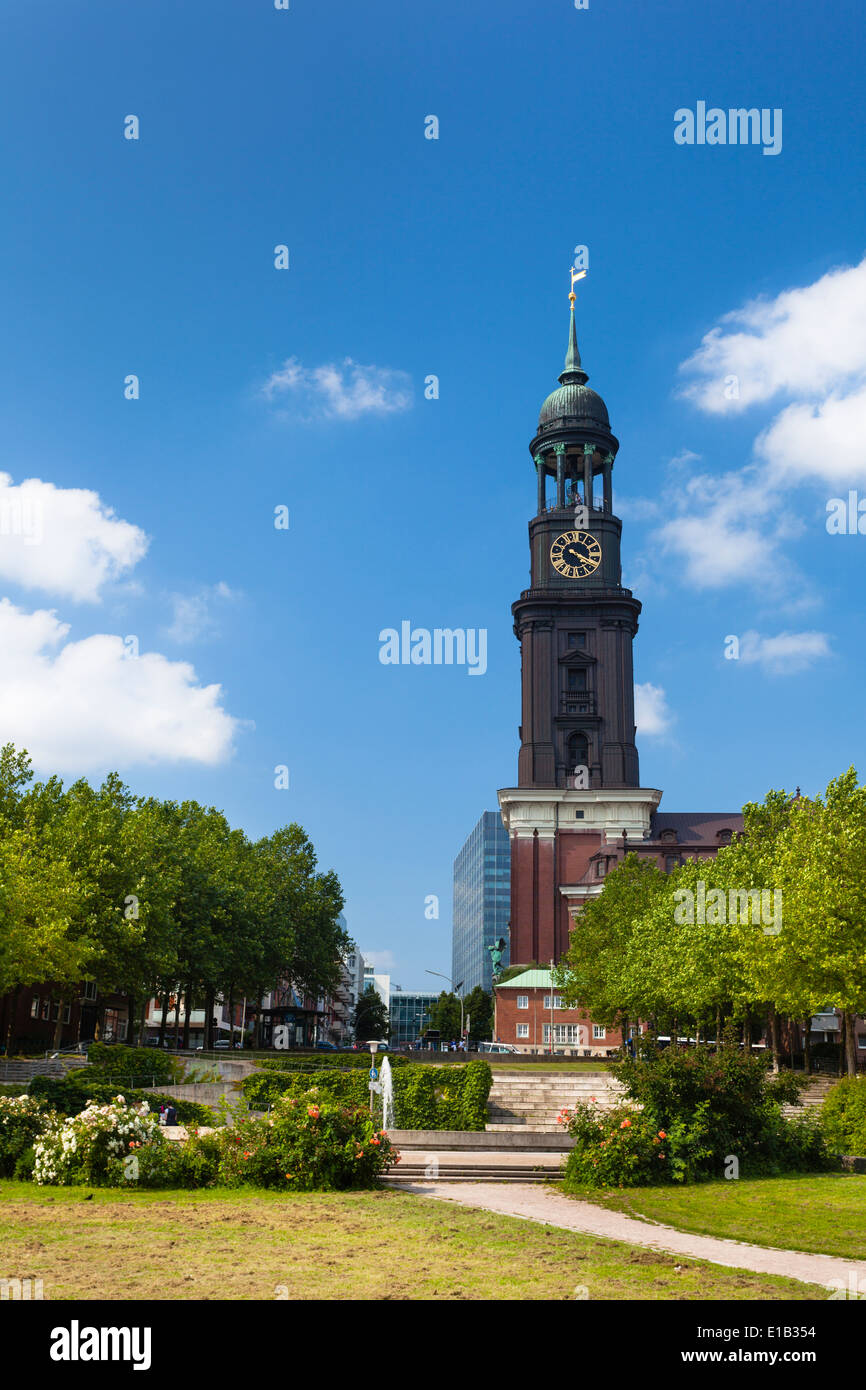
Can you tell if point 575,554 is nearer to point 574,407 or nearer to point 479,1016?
point 574,407

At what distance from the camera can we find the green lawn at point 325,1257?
10.6m

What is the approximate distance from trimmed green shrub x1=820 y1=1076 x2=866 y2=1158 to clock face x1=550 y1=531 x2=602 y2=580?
A: 8865 cm

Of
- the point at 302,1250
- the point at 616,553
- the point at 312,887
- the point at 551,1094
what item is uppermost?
the point at 616,553

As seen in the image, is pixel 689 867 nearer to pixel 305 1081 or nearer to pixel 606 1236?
pixel 305 1081

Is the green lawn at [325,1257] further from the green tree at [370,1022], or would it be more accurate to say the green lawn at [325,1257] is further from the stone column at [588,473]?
the green tree at [370,1022]

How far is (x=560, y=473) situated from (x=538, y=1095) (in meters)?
87.9

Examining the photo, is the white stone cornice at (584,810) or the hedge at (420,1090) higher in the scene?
the white stone cornice at (584,810)

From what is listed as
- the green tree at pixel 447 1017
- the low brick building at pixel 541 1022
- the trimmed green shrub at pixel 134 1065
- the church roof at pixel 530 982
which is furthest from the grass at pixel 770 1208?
the green tree at pixel 447 1017

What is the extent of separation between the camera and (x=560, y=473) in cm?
11881

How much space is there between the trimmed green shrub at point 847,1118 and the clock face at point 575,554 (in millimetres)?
88647

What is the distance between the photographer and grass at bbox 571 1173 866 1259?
1552 cm

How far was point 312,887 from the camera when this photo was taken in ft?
271
